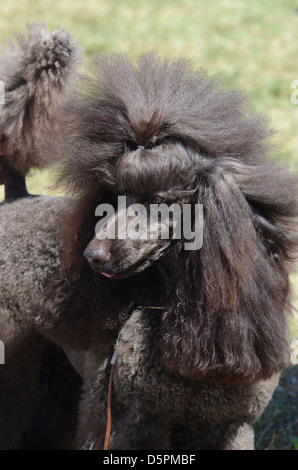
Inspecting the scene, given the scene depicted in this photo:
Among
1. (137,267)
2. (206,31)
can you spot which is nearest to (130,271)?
(137,267)

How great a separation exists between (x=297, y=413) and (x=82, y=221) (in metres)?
1.66

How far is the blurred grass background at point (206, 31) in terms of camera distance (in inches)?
271

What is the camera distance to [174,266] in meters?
2.10

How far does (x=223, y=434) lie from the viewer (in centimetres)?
218

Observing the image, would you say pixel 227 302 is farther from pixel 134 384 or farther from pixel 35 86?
pixel 35 86

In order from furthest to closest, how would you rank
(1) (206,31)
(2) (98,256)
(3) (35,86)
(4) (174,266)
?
(1) (206,31) < (3) (35,86) < (4) (174,266) < (2) (98,256)

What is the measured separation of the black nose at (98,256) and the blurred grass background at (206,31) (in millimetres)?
4529

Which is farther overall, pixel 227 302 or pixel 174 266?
pixel 174 266

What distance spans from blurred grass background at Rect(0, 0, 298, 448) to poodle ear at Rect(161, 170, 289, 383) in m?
4.35

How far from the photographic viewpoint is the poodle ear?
1.93 m

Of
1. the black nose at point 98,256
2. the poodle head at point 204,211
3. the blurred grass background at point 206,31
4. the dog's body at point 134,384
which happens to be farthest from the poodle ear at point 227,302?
the blurred grass background at point 206,31

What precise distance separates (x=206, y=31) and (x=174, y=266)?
652cm

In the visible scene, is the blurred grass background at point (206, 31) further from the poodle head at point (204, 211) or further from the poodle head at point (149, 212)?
the poodle head at point (149, 212)

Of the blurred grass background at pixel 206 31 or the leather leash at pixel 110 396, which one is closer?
the leather leash at pixel 110 396
